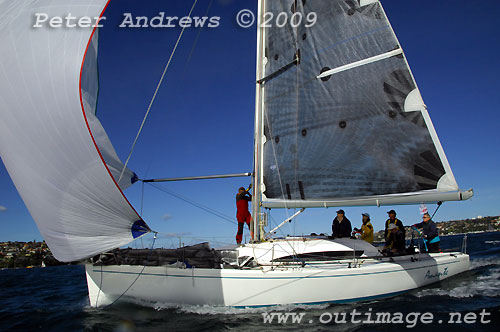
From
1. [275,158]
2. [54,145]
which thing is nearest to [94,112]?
[54,145]

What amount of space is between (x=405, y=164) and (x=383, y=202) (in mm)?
991

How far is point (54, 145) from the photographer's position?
16.7 ft

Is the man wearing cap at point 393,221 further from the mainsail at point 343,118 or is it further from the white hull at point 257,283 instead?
the white hull at point 257,283

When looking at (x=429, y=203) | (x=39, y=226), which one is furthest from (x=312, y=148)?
(x=39, y=226)

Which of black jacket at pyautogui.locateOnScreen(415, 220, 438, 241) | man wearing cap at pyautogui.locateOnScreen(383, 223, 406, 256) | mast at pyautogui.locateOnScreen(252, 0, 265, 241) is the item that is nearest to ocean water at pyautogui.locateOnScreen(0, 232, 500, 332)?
man wearing cap at pyautogui.locateOnScreen(383, 223, 406, 256)

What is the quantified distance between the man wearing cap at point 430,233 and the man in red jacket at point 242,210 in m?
4.74

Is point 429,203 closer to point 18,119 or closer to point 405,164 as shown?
point 405,164

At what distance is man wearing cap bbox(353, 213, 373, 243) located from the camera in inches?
344

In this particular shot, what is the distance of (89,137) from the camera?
5113 millimetres

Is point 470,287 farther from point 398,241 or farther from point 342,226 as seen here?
point 342,226

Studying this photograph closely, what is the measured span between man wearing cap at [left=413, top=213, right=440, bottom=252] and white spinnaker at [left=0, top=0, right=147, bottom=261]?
24.8ft

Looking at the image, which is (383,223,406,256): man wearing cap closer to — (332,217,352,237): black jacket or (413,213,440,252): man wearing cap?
(332,217,352,237): black jacket

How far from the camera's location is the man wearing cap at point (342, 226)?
27.4 feet

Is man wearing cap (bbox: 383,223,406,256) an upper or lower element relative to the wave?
upper
